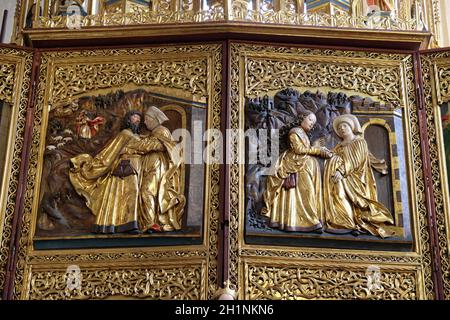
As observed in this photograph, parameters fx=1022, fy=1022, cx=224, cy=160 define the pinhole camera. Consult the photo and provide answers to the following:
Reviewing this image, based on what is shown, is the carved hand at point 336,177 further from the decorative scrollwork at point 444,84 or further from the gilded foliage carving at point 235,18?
the gilded foliage carving at point 235,18

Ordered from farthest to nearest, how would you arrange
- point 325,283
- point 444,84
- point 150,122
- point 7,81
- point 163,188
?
1. point 7,81
2. point 444,84
3. point 150,122
4. point 163,188
5. point 325,283

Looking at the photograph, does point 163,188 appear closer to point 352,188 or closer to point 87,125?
point 87,125

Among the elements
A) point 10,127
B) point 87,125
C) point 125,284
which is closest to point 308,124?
point 87,125

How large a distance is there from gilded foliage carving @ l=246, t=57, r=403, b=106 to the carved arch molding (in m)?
0.01

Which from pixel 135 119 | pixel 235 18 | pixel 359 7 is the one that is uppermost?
pixel 359 7

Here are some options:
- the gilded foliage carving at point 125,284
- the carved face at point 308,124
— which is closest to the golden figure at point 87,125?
the gilded foliage carving at point 125,284

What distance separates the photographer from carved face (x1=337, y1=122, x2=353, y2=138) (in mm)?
10000

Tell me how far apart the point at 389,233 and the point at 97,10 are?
4.14m

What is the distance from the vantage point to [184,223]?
951 cm

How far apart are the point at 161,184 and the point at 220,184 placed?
57 centimetres

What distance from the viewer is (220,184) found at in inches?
380

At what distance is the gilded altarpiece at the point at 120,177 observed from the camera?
9250 mm

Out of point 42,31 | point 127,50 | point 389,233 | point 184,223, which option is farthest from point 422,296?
point 42,31

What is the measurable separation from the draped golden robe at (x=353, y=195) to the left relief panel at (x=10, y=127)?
9.80 ft
